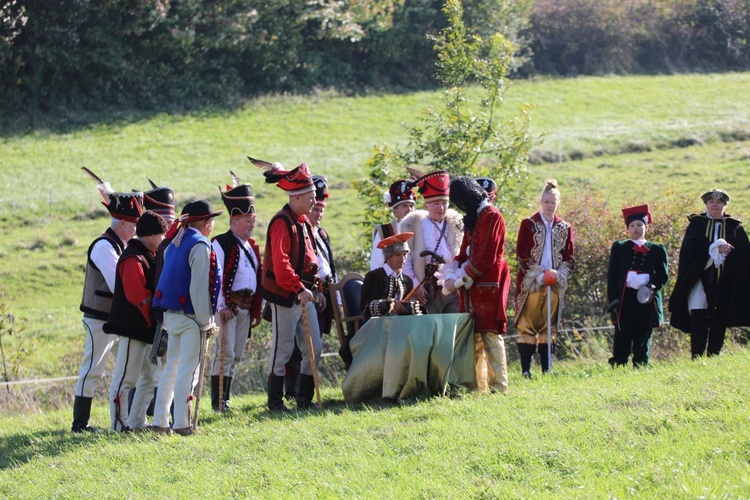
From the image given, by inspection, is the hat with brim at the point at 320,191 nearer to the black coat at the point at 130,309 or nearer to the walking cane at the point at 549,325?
the black coat at the point at 130,309

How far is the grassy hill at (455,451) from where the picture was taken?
6.67 m

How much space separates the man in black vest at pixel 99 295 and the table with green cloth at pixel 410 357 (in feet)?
7.95

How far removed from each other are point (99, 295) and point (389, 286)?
2770mm

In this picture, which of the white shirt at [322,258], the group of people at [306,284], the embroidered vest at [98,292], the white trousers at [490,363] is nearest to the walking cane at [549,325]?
the group of people at [306,284]

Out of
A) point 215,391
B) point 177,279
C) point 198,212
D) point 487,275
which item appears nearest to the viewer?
point 177,279

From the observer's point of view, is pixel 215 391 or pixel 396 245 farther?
pixel 215 391

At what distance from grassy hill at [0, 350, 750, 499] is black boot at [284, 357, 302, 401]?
658 mm

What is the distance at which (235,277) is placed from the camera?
10523 millimetres

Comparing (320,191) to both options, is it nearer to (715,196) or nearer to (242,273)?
(242,273)

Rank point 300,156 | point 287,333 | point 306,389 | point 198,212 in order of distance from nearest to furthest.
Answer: point 198,212 < point 287,333 < point 306,389 < point 300,156

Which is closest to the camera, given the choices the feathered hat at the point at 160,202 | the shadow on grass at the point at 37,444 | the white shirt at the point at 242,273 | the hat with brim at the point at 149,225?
the shadow on grass at the point at 37,444

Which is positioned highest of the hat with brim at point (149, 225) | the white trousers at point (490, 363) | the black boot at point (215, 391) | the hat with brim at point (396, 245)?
the hat with brim at point (149, 225)

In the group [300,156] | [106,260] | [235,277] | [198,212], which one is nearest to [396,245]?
[235,277]

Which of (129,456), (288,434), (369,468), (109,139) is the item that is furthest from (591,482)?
(109,139)
